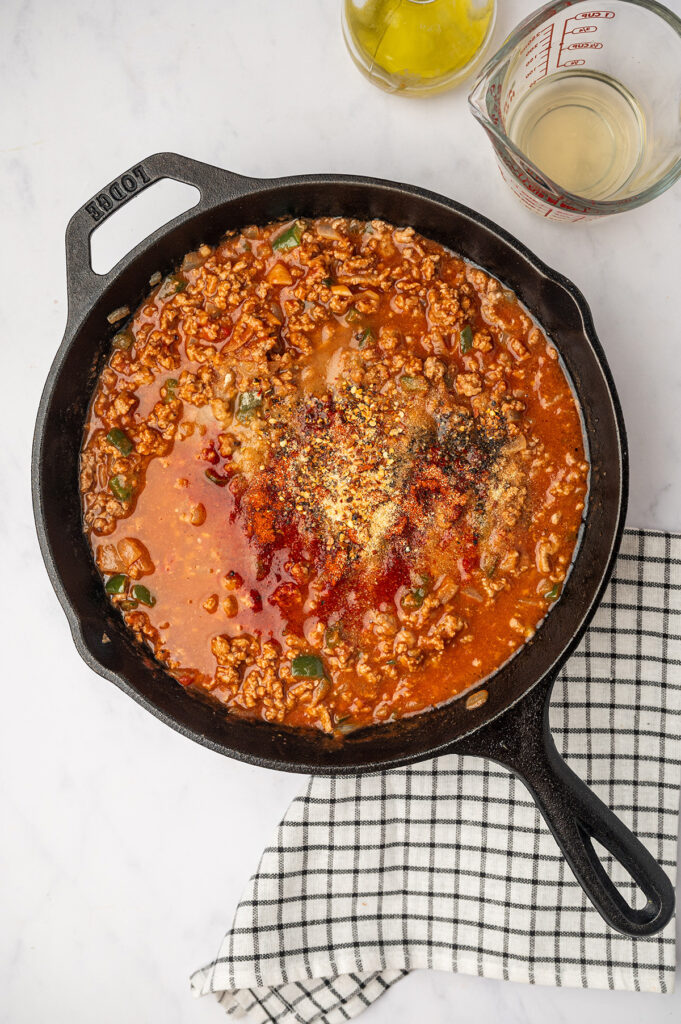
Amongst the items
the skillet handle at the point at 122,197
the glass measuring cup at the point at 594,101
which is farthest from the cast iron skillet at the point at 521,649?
the glass measuring cup at the point at 594,101

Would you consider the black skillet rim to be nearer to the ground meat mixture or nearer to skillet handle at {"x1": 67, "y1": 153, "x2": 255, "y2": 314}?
skillet handle at {"x1": 67, "y1": 153, "x2": 255, "y2": 314}

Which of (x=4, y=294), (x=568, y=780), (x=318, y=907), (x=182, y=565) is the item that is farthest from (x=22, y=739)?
(x=568, y=780)

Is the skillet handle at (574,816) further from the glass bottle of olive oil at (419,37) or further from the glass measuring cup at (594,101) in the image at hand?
the glass bottle of olive oil at (419,37)

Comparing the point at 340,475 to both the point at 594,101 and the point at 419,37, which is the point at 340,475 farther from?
the point at 594,101

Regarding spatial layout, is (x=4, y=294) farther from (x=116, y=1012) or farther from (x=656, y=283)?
(x=116, y=1012)

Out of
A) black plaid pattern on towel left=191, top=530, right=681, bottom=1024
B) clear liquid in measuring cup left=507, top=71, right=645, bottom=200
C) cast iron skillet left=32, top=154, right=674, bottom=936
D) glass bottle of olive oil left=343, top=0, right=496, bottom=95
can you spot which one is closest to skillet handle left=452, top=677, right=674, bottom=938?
cast iron skillet left=32, top=154, right=674, bottom=936

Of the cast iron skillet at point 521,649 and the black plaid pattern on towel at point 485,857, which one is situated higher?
the cast iron skillet at point 521,649
